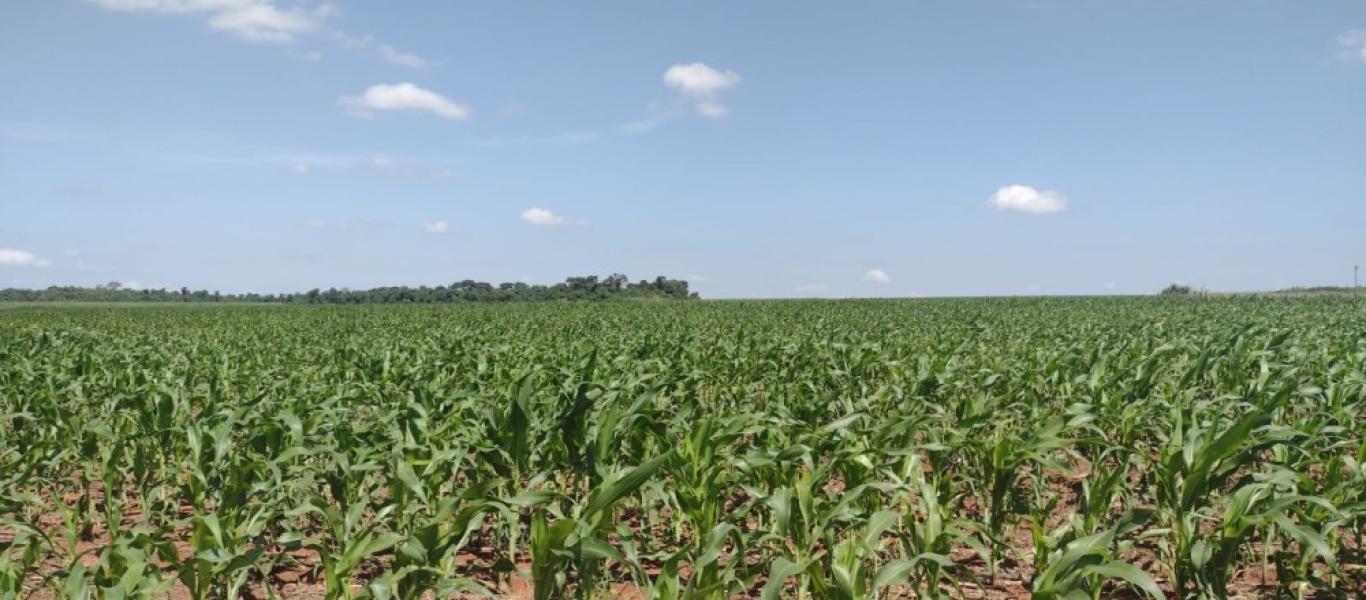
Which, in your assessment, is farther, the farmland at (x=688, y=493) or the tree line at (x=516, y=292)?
the tree line at (x=516, y=292)

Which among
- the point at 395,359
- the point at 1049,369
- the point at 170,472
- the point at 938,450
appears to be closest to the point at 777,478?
the point at 938,450

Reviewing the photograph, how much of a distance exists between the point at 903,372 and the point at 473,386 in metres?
4.78

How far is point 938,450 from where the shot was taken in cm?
483

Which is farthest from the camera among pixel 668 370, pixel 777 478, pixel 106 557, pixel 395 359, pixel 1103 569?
pixel 395 359

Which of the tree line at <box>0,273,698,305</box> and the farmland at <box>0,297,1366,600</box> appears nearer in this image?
the farmland at <box>0,297,1366,600</box>

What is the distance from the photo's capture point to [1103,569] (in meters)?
2.90

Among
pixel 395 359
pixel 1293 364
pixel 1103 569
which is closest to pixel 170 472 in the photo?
pixel 1103 569

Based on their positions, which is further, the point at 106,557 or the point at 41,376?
the point at 41,376

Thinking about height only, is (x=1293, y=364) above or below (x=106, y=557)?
above

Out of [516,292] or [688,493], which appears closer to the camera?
[688,493]

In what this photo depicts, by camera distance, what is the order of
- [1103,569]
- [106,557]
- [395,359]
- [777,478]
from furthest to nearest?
[395,359] → [777,478] → [106,557] → [1103,569]

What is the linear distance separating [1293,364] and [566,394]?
7607 millimetres

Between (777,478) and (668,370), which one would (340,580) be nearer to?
(777,478)

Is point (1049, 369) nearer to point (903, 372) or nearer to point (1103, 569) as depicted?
point (903, 372)
